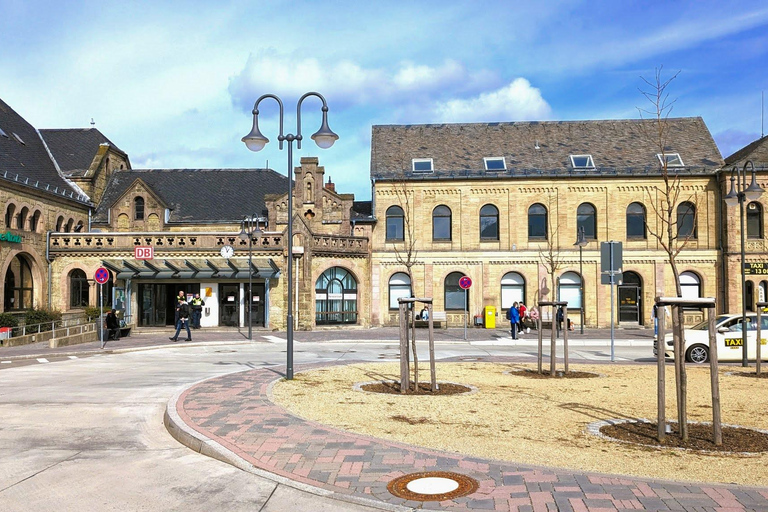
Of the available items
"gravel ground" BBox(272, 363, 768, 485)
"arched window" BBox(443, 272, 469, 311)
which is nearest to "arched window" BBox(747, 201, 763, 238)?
"arched window" BBox(443, 272, 469, 311)

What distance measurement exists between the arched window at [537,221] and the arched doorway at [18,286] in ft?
87.9

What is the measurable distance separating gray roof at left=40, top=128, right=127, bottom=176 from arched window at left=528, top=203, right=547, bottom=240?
26.8 m

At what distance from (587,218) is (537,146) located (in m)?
5.49

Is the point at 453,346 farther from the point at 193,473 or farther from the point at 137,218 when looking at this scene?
the point at 137,218

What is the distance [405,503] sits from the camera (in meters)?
6.30

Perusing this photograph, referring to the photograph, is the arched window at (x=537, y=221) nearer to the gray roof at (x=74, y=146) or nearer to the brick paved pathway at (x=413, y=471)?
the gray roof at (x=74, y=146)

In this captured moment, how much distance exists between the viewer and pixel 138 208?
4172cm

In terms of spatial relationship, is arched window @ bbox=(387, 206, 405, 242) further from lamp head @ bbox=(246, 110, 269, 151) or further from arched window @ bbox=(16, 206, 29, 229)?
lamp head @ bbox=(246, 110, 269, 151)

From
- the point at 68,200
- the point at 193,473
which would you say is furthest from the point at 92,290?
the point at 193,473

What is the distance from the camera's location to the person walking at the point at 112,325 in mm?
28455

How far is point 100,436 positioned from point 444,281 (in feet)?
101

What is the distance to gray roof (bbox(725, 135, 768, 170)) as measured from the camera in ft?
124

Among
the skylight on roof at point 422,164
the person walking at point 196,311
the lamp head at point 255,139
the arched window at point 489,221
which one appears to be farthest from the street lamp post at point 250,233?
the lamp head at point 255,139

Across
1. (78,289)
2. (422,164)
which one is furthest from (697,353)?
(78,289)
